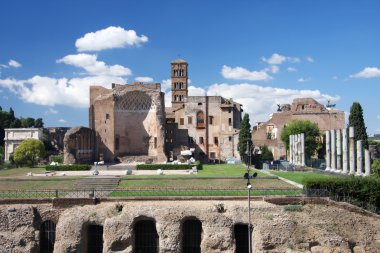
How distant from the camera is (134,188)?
30812mm

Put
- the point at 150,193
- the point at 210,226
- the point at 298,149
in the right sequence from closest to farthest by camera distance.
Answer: the point at 210,226 < the point at 150,193 < the point at 298,149

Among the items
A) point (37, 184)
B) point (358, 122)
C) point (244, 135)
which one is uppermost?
point (358, 122)

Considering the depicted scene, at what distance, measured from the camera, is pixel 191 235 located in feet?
88.4

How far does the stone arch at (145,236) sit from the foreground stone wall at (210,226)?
63 cm

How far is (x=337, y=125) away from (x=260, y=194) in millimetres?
44674

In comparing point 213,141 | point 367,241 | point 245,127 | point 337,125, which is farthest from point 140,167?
point 337,125

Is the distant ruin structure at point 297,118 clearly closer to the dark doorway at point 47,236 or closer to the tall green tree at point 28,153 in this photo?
the tall green tree at point 28,153

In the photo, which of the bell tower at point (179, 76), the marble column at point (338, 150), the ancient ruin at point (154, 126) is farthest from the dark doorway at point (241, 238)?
the bell tower at point (179, 76)

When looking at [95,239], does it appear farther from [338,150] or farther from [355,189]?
[338,150]

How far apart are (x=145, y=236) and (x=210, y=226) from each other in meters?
4.45

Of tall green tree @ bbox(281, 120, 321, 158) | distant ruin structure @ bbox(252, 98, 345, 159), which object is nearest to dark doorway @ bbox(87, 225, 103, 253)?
tall green tree @ bbox(281, 120, 321, 158)

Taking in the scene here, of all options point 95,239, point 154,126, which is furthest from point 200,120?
point 95,239

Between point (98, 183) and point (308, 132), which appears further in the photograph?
point (308, 132)

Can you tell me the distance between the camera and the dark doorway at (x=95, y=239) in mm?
26953
